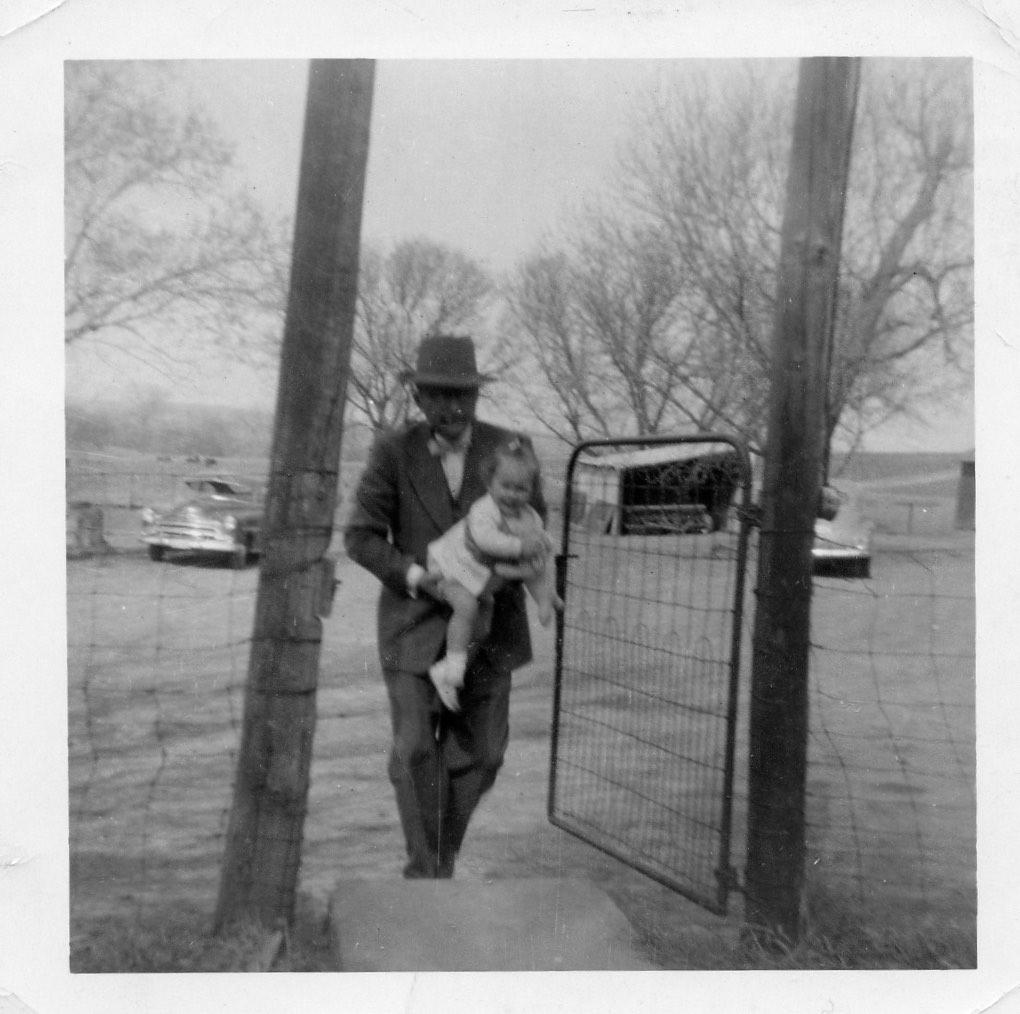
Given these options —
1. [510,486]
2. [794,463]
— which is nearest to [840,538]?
[794,463]

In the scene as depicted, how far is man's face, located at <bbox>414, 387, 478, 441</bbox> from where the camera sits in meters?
3.75

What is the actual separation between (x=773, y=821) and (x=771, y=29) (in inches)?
88.5

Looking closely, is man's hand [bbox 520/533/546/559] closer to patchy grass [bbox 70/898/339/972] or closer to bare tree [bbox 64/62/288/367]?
bare tree [bbox 64/62/288/367]

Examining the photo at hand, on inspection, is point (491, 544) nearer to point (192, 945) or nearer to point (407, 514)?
point (407, 514)

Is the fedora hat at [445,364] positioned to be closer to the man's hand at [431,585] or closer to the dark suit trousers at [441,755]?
the man's hand at [431,585]

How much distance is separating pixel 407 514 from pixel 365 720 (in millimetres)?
598

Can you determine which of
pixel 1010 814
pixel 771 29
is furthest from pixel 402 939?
pixel 771 29

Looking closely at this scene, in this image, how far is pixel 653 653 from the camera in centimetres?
389

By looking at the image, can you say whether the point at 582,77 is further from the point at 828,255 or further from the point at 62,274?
the point at 62,274

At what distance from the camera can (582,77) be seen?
372 cm

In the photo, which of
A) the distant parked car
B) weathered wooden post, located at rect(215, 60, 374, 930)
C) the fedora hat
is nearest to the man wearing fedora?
the fedora hat

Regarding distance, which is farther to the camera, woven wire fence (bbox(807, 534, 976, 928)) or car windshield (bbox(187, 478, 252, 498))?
woven wire fence (bbox(807, 534, 976, 928))

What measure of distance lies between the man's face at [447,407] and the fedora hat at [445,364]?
2 centimetres

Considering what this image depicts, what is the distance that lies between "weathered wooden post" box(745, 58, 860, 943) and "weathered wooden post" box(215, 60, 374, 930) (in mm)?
1225
